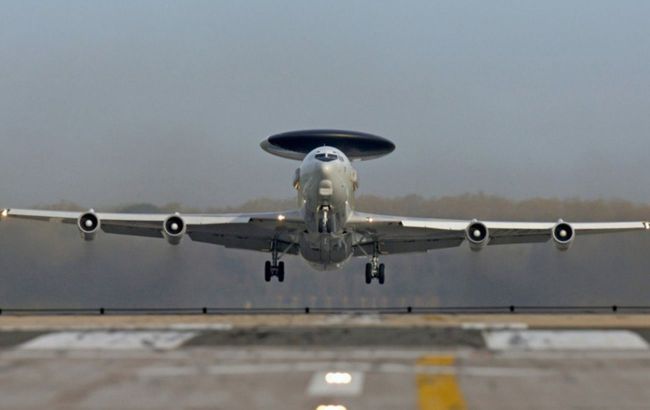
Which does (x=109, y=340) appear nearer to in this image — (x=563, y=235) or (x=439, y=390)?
(x=439, y=390)

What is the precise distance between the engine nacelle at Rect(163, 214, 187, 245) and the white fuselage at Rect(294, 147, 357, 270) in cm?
846

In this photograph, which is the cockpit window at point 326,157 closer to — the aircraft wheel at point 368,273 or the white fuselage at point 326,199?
the white fuselage at point 326,199

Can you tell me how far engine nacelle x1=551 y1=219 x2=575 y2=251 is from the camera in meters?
46.9

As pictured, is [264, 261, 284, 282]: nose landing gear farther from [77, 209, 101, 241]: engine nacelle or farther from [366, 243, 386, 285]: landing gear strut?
[77, 209, 101, 241]: engine nacelle

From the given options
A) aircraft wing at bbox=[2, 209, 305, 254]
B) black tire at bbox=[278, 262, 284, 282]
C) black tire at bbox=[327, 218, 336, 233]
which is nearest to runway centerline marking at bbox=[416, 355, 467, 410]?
black tire at bbox=[327, 218, 336, 233]

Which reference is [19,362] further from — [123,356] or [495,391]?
[495,391]

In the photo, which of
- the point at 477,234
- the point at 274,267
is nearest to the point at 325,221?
the point at 477,234

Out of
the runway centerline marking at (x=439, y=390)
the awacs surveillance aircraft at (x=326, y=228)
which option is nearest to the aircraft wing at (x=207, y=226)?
the awacs surveillance aircraft at (x=326, y=228)

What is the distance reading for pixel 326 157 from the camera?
42.0 metres

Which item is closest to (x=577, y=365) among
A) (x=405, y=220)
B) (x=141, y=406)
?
(x=141, y=406)

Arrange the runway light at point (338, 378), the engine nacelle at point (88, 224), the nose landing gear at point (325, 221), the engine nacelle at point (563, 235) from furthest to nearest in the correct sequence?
the engine nacelle at point (563, 235) → the engine nacelle at point (88, 224) → the nose landing gear at point (325, 221) → the runway light at point (338, 378)

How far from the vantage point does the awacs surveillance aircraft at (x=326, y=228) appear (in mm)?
41938

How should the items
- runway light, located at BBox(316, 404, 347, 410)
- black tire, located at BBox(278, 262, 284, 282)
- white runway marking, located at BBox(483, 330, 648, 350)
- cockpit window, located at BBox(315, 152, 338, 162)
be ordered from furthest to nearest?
black tire, located at BBox(278, 262, 284, 282), cockpit window, located at BBox(315, 152, 338, 162), white runway marking, located at BBox(483, 330, 648, 350), runway light, located at BBox(316, 404, 347, 410)

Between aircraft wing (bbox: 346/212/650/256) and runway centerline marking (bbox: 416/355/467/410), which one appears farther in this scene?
aircraft wing (bbox: 346/212/650/256)
